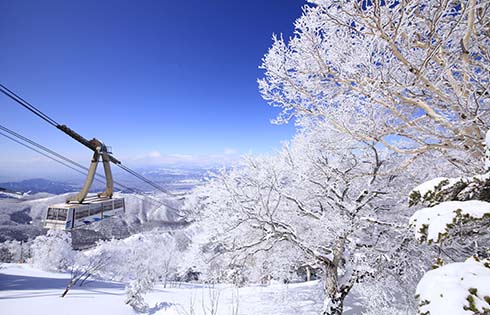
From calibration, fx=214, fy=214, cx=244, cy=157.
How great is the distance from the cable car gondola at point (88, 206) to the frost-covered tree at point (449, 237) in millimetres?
4970

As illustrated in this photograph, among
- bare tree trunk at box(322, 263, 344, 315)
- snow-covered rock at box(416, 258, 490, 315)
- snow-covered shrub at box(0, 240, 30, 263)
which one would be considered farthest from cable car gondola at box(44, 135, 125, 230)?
snow-covered shrub at box(0, 240, 30, 263)

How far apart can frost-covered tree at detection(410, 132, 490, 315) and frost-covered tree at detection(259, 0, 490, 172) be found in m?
0.86

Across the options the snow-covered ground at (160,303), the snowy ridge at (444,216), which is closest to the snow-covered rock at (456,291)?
the snowy ridge at (444,216)

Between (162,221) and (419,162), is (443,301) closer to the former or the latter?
(419,162)

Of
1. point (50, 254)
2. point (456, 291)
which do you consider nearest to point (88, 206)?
point (456, 291)

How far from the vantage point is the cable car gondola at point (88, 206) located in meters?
3.89

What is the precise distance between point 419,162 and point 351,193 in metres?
1.73

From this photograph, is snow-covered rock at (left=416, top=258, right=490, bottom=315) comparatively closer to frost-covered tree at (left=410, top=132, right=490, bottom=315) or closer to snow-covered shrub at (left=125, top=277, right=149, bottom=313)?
frost-covered tree at (left=410, top=132, right=490, bottom=315)

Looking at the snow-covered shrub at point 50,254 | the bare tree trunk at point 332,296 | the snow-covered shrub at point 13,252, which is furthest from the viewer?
the snow-covered shrub at point 13,252

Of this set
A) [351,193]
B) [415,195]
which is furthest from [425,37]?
[351,193]

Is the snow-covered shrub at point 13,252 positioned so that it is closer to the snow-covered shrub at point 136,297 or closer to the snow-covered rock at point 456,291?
the snow-covered shrub at point 136,297

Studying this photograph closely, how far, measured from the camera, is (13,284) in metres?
11.0

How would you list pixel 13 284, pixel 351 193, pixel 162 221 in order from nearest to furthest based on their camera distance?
pixel 351 193 → pixel 13 284 → pixel 162 221

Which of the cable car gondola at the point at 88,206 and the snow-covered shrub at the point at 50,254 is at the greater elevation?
the cable car gondola at the point at 88,206
